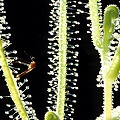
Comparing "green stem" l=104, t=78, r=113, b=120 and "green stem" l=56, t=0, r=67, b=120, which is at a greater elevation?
"green stem" l=56, t=0, r=67, b=120

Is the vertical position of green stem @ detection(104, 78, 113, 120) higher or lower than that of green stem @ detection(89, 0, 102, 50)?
lower

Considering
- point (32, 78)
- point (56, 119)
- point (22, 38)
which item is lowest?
point (56, 119)

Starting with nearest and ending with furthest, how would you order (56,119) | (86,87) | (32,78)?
(56,119) < (32,78) < (86,87)

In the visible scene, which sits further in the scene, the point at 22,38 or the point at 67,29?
the point at 22,38

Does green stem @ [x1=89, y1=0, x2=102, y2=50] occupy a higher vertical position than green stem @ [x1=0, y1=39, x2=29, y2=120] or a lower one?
higher

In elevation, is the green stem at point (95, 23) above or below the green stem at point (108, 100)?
above

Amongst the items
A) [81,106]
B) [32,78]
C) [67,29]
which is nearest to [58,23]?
[67,29]

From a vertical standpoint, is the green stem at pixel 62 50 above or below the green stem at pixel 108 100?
above

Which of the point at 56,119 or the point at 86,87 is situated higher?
the point at 86,87

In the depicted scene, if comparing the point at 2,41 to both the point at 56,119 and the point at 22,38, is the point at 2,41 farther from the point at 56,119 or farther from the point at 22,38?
the point at 22,38

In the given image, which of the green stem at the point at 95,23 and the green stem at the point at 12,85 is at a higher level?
the green stem at the point at 95,23

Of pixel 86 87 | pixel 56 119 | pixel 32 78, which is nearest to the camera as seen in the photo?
pixel 56 119
